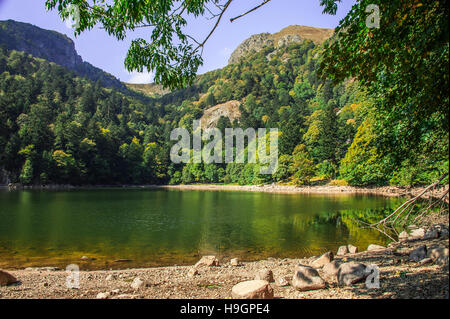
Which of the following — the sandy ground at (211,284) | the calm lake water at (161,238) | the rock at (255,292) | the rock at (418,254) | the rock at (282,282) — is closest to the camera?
the sandy ground at (211,284)

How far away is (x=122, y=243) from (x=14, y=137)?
85.0m

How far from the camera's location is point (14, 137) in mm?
80812

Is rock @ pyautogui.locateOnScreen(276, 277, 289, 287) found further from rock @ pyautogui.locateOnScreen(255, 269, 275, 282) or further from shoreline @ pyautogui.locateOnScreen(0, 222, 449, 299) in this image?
rock @ pyautogui.locateOnScreen(255, 269, 275, 282)

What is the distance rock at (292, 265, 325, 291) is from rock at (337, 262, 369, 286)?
1.67ft

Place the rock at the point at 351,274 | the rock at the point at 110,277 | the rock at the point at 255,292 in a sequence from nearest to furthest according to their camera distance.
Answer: the rock at the point at 255,292 < the rock at the point at 351,274 < the rock at the point at 110,277

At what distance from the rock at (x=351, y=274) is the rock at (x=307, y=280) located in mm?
510

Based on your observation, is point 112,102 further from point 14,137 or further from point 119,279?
point 119,279

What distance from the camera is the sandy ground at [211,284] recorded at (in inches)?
216

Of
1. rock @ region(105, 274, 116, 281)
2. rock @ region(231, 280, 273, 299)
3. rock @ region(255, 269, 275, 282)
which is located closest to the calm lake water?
rock @ region(105, 274, 116, 281)

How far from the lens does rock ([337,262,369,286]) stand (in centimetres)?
666

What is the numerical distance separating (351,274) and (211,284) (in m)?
3.99

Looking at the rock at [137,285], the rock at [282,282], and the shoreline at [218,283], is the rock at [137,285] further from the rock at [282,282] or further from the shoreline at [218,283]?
the rock at [282,282]

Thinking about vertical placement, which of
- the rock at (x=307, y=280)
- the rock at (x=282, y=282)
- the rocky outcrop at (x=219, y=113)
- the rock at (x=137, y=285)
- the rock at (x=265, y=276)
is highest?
the rocky outcrop at (x=219, y=113)

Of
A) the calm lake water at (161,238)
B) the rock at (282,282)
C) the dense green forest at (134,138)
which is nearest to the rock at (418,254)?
the rock at (282,282)
